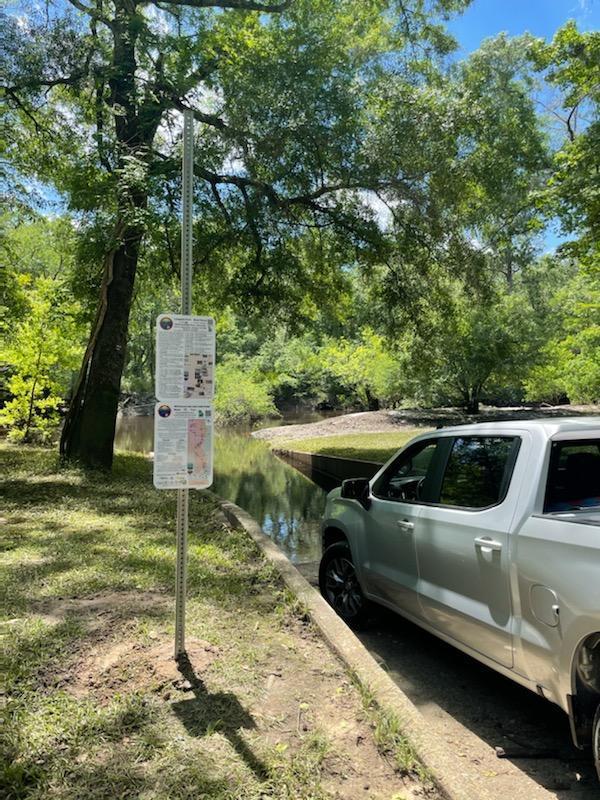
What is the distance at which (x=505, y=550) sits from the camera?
329cm

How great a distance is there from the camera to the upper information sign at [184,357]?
3174 mm

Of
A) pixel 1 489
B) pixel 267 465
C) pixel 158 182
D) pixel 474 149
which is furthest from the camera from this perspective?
pixel 267 465

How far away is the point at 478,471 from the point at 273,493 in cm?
1186

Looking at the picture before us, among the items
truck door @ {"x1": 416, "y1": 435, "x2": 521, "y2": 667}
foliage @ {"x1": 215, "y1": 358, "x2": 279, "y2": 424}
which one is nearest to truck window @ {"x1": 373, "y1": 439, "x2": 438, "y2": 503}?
truck door @ {"x1": 416, "y1": 435, "x2": 521, "y2": 667}

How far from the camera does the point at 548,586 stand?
9.66ft

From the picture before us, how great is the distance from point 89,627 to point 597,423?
3.59m

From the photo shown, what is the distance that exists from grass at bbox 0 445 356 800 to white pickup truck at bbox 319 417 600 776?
1.02 metres

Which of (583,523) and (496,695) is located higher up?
(583,523)

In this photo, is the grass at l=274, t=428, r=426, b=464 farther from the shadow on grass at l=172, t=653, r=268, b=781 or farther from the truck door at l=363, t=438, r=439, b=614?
the shadow on grass at l=172, t=653, r=268, b=781

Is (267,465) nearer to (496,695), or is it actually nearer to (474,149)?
(474,149)

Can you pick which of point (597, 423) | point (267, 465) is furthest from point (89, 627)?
point (267, 465)

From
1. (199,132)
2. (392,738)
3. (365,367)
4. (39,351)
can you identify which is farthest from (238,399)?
(392,738)

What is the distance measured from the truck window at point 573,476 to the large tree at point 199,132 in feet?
26.7

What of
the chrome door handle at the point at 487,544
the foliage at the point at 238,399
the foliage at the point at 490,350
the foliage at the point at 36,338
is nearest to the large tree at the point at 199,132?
the foliage at the point at 36,338
